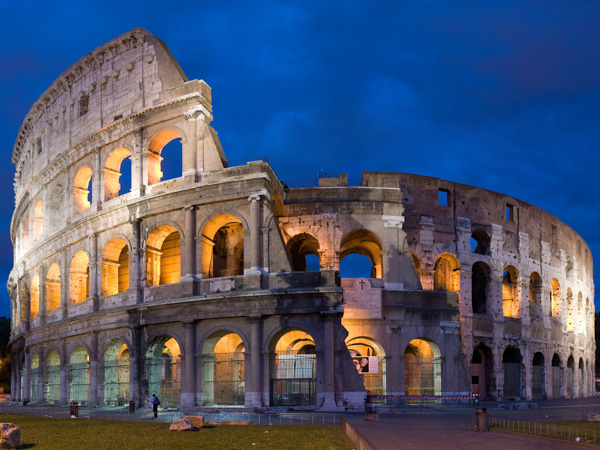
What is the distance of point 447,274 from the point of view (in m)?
32.8

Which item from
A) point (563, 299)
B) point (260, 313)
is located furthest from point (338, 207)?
point (563, 299)

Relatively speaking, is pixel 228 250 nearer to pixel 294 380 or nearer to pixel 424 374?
pixel 294 380

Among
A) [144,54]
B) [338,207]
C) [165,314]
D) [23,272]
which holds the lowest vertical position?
[165,314]

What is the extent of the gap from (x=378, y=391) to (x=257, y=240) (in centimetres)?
890

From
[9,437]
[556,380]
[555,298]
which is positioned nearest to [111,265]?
[9,437]

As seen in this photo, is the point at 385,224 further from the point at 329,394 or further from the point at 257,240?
the point at 329,394

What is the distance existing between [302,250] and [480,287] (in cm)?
965

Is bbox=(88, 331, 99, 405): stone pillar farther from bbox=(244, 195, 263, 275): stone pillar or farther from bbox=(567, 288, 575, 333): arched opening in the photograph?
bbox=(567, 288, 575, 333): arched opening

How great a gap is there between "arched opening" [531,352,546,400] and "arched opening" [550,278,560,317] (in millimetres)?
3751

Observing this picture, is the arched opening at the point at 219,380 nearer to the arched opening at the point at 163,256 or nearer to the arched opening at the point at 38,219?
the arched opening at the point at 163,256

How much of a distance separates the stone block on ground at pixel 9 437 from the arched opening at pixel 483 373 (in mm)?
24878

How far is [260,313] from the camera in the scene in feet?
77.1

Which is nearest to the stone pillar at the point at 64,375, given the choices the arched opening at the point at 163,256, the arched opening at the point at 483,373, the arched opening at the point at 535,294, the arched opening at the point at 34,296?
the arched opening at the point at 163,256

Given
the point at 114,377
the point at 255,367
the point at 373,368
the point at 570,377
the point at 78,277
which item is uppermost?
the point at 78,277
